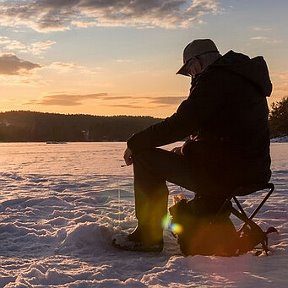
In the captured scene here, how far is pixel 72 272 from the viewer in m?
3.21

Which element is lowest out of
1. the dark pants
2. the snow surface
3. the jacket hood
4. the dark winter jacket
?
the snow surface

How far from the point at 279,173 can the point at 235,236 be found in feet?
25.2

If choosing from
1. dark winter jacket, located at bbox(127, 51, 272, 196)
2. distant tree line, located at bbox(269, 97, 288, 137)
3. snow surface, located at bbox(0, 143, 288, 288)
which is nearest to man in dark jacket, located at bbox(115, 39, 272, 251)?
dark winter jacket, located at bbox(127, 51, 272, 196)

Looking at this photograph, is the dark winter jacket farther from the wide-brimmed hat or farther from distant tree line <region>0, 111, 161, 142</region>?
distant tree line <region>0, 111, 161, 142</region>

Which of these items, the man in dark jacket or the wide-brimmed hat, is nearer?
the man in dark jacket

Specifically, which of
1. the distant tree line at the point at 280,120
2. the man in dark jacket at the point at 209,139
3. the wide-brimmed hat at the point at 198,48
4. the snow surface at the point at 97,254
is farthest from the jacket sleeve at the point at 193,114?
the distant tree line at the point at 280,120

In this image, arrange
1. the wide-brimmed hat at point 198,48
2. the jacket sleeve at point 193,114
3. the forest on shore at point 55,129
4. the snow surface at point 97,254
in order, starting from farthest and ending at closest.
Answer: the forest on shore at point 55,129 → the wide-brimmed hat at point 198,48 → the jacket sleeve at point 193,114 → the snow surface at point 97,254

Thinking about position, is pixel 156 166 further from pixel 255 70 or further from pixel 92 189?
pixel 92 189

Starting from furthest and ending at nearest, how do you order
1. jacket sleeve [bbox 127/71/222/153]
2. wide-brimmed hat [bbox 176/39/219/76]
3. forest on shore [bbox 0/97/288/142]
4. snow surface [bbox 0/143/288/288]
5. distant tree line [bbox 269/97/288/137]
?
forest on shore [bbox 0/97/288/142]
distant tree line [bbox 269/97/288/137]
wide-brimmed hat [bbox 176/39/219/76]
jacket sleeve [bbox 127/71/222/153]
snow surface [bbox 0/143/288/288]

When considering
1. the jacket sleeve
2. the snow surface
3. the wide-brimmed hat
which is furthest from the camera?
the wide-brimmed hat

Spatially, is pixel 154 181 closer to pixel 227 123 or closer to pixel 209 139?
pixel 209 139

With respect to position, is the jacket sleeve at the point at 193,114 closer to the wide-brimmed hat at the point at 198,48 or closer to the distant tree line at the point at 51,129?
the wide-brimmed hat at the point at 198,48

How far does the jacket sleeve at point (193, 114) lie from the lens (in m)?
3.37

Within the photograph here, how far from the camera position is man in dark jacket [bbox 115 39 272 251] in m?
3.41
